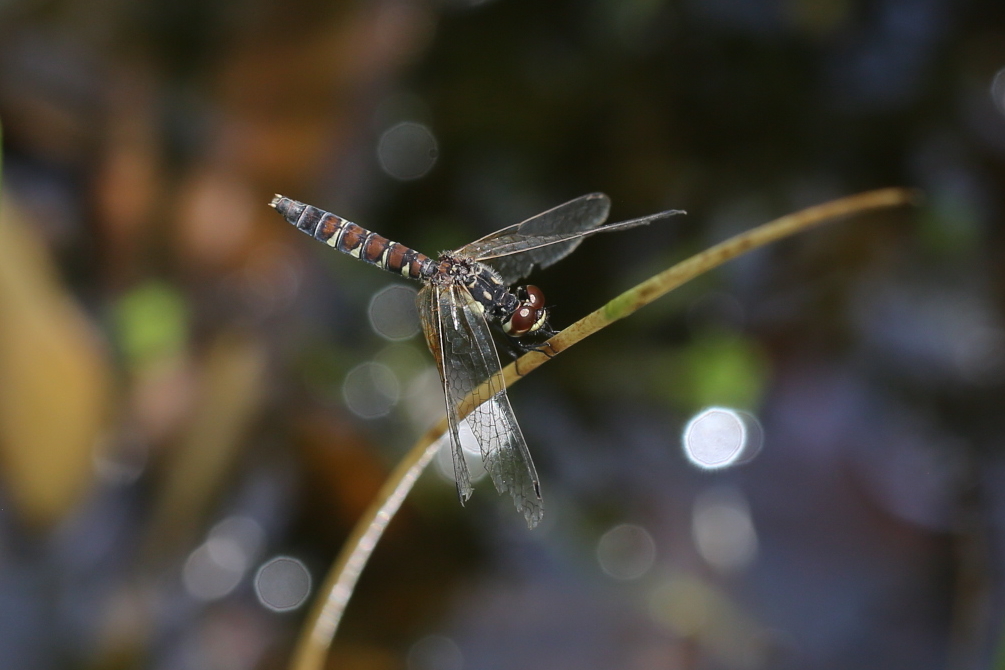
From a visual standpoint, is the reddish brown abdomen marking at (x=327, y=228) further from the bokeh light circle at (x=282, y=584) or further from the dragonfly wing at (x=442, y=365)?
the bokeh light circle at (x=282, y=584)

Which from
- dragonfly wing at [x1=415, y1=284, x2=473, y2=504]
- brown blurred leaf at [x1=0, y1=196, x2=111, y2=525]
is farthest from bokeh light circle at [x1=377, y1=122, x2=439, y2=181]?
dragonfly wing at [x1=415, y1=284, x2=473, y2=504]

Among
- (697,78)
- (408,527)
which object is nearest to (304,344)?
(408,527)

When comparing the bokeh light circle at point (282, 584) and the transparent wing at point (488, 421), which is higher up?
the transparent wing at point (488, 421)

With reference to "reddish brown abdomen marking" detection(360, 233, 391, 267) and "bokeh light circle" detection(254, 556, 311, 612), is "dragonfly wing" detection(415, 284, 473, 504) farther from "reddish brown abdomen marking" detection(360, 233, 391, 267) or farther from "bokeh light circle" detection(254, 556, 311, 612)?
"bokeh light circle" detection(254, 556, 311, 612)

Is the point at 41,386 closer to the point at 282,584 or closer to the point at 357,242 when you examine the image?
the point at 282,584

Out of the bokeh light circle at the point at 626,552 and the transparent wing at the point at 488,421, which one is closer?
the transparent wing at the point at 488,421

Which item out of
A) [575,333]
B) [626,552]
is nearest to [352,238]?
[575,333]

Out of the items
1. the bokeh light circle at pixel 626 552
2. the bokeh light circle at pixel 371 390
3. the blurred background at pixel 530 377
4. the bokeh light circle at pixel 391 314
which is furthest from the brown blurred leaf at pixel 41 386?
the bokeh light circle at pixel 626 552
